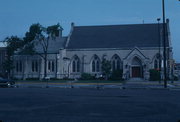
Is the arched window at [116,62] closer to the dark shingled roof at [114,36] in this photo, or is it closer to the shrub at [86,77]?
the dark shingled roof at [114,36]

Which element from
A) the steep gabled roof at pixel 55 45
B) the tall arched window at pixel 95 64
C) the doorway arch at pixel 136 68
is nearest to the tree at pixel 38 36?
the steep gabled roof at pixel 55 45

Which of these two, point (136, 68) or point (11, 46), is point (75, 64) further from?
point (11, 46)

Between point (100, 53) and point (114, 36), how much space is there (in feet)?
17.3

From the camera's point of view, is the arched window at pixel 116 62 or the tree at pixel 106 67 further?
the arched window at pixel 116 62

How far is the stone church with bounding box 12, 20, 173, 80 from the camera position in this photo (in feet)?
185

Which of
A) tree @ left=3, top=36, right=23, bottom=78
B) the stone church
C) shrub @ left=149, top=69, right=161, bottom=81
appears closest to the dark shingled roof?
the stone church

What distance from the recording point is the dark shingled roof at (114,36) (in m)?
58.7

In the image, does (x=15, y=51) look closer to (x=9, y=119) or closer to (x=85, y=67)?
(x=85, y=67)

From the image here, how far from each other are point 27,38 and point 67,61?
10057mm

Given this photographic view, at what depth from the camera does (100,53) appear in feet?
195

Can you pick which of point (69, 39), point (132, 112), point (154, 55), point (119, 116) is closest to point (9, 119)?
point (119, 116)

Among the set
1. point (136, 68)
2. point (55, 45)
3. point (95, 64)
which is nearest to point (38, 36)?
point (55, 45)

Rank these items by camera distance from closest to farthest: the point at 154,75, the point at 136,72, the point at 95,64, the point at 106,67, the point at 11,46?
the point at 154,75 < the point at 106,67 < the point at 136,72 < the point at 95,64 < the point at 11,46

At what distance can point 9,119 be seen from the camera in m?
10.2
